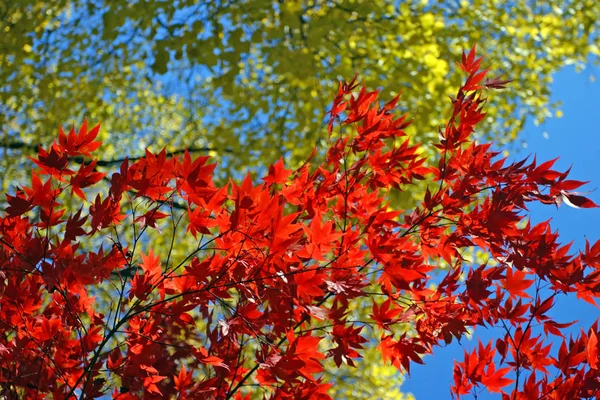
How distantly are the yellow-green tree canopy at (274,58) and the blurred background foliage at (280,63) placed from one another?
0.01 m

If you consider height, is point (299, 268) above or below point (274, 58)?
below

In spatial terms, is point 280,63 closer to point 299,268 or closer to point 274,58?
point 274,58

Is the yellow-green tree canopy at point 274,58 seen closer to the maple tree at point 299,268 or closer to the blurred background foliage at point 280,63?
the blurred background foliage at point 280,63

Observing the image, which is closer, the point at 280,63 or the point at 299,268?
the point at 299,268

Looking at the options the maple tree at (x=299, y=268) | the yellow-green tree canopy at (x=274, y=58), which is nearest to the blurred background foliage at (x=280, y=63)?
A: the yellow-green tree canopy at (x=274, y=58)

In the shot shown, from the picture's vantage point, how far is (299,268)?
1.59 metres

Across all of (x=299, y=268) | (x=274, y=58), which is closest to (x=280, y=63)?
(x=274, y=58)

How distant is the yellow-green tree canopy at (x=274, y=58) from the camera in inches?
181

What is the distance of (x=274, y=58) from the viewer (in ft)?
14.6

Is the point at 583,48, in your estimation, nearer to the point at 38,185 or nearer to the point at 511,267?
the point at 511,267

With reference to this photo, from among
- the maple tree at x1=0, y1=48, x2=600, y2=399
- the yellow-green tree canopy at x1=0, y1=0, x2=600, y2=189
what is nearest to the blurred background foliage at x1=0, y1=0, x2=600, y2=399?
the yellow-green tree canopy at x1=0, y1=0, x2=600, y2=189

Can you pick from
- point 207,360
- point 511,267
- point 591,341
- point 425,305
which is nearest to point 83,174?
point 207,360

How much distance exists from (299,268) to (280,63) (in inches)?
119

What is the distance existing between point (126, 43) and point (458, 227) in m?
4.23
